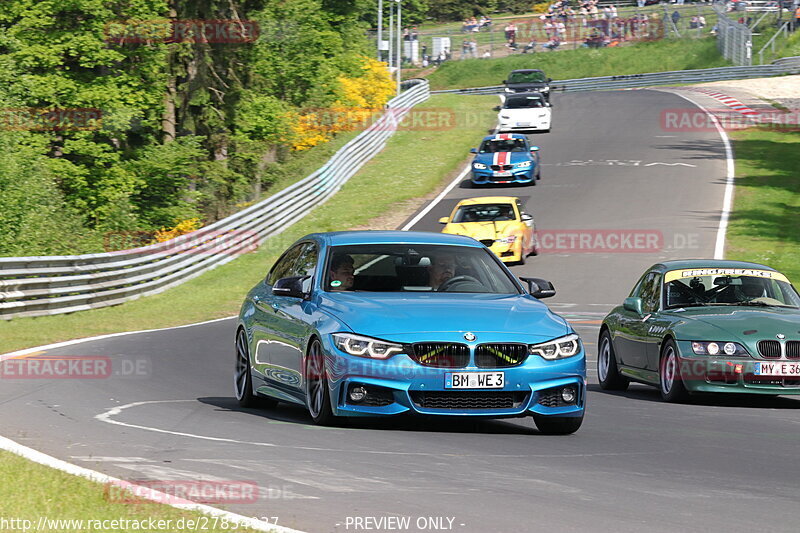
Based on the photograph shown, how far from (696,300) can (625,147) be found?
35.9 metres

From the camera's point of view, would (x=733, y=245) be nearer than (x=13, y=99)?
Yes

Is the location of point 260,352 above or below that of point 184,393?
above

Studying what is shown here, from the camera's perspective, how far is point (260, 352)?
35.7 ft

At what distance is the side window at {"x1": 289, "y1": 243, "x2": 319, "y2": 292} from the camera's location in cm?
1028

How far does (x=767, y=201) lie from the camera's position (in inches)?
1468

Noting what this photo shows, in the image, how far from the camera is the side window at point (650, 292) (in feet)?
44.8

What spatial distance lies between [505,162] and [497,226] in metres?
11.3

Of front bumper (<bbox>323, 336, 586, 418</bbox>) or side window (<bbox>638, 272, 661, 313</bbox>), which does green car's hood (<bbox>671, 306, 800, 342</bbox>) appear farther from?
front bumper (<bbox>323, 336, 586, 418</bbox>)

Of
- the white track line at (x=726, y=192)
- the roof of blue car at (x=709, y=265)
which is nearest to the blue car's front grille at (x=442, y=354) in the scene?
the roof of blue car at (x=709, y=265)

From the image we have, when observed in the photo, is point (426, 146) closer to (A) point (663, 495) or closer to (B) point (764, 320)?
(B) point (764, 320)

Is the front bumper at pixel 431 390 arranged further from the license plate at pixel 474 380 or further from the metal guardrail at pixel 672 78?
the metal guardrail at pixel 672 78

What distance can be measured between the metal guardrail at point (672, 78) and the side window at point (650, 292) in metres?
57.8

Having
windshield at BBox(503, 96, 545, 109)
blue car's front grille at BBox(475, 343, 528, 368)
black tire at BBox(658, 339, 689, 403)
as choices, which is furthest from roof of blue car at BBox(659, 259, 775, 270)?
windshield at BBox(503, 96, 545, 109)

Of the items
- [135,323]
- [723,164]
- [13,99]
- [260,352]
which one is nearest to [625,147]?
[723,164]
